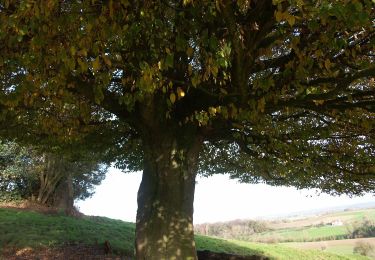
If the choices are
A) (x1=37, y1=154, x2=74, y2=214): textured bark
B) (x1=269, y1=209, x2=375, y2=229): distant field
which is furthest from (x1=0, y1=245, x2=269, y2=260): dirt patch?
(x1=269, y1=209, x2=375, y2=229): distant field

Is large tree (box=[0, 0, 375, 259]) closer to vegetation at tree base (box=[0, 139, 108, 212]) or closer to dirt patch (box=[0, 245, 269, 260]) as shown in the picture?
dirt patch (box=[0, 245, 269, 260])

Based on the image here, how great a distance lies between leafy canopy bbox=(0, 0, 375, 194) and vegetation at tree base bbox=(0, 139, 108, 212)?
16965mm

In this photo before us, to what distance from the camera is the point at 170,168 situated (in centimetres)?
979

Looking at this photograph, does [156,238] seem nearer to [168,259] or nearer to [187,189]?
[168,259]

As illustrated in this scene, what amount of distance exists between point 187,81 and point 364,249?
33.0 m

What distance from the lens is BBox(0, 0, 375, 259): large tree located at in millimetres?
6195

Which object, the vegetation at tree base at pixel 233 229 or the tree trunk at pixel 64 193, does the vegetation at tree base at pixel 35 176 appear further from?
the vegetation at tree base at pixel 233 229

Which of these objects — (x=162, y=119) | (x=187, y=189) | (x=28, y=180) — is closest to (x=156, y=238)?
(x=187, y=189)

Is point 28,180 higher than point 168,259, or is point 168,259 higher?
point 28,180

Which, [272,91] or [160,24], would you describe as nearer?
[160,24]

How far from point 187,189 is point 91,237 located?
399 inches

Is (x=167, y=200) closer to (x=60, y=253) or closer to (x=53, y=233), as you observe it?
(x=60, y=253)

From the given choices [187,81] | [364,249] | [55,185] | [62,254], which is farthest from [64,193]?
[364,249]

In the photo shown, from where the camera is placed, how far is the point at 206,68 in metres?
6.65
